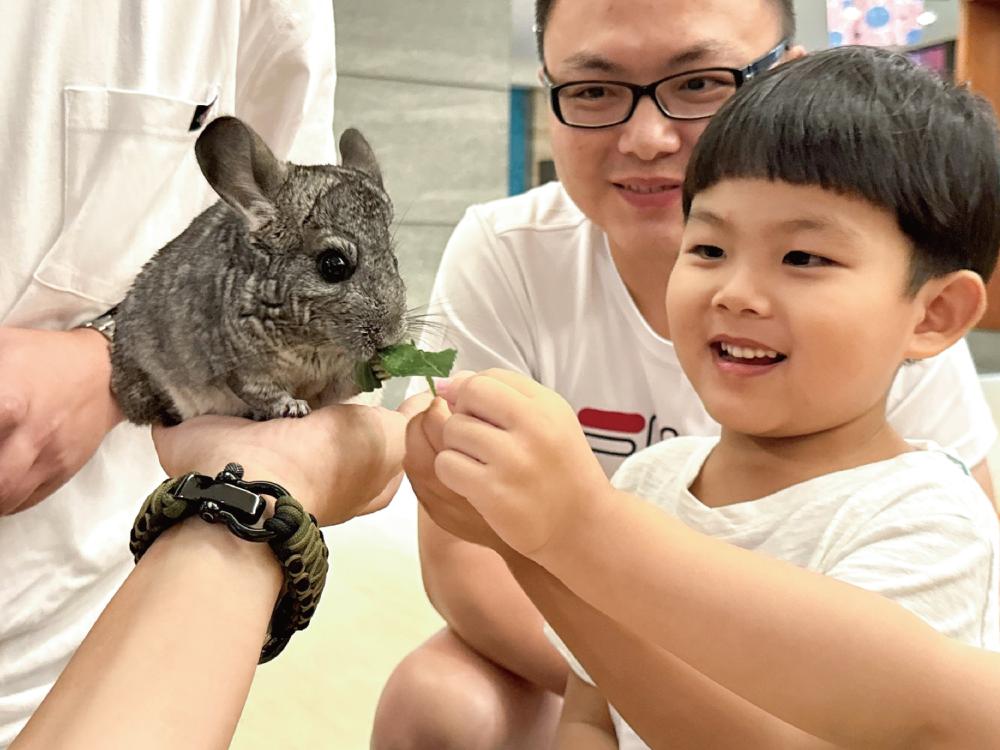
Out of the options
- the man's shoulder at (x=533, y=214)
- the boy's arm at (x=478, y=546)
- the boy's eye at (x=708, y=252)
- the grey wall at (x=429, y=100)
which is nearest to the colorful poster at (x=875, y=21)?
the grey wall at (x=429, y=100)

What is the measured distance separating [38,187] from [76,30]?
0.54 feet

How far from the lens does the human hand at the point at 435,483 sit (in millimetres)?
924

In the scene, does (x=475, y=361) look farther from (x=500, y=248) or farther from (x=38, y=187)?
(x=38, y=187)

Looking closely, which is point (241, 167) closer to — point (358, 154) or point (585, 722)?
point (358, 154)

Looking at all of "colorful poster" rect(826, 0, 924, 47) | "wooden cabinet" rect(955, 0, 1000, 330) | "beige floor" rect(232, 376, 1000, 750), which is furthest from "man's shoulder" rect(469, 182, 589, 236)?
"colorful poster" rect(826, 0, 924, 47)

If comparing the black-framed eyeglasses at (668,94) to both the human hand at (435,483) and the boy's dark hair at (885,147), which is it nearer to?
the boy's dark hair at (885,147)

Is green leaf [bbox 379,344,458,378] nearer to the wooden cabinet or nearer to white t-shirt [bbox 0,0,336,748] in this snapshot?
white t-shirt [bbox 0,0,336,748]

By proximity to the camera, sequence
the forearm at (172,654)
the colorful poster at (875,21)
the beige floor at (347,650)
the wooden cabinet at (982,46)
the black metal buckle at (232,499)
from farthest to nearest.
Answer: the colorful poster at (875,21), the wooden cabinet at (982,46), the beige floor at (347,650), the black metal buckle at (232,499), the forearm at (172,654)

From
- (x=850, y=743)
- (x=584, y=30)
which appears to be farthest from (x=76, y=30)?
(x=850, y=743)

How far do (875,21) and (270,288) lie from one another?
2848 mm

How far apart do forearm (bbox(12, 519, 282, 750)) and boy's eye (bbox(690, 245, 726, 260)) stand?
48cm

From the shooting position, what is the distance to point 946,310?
1.00m

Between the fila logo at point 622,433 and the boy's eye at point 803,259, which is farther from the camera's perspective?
the fila logo at point 622,433

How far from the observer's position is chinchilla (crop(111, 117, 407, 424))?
915 mm
